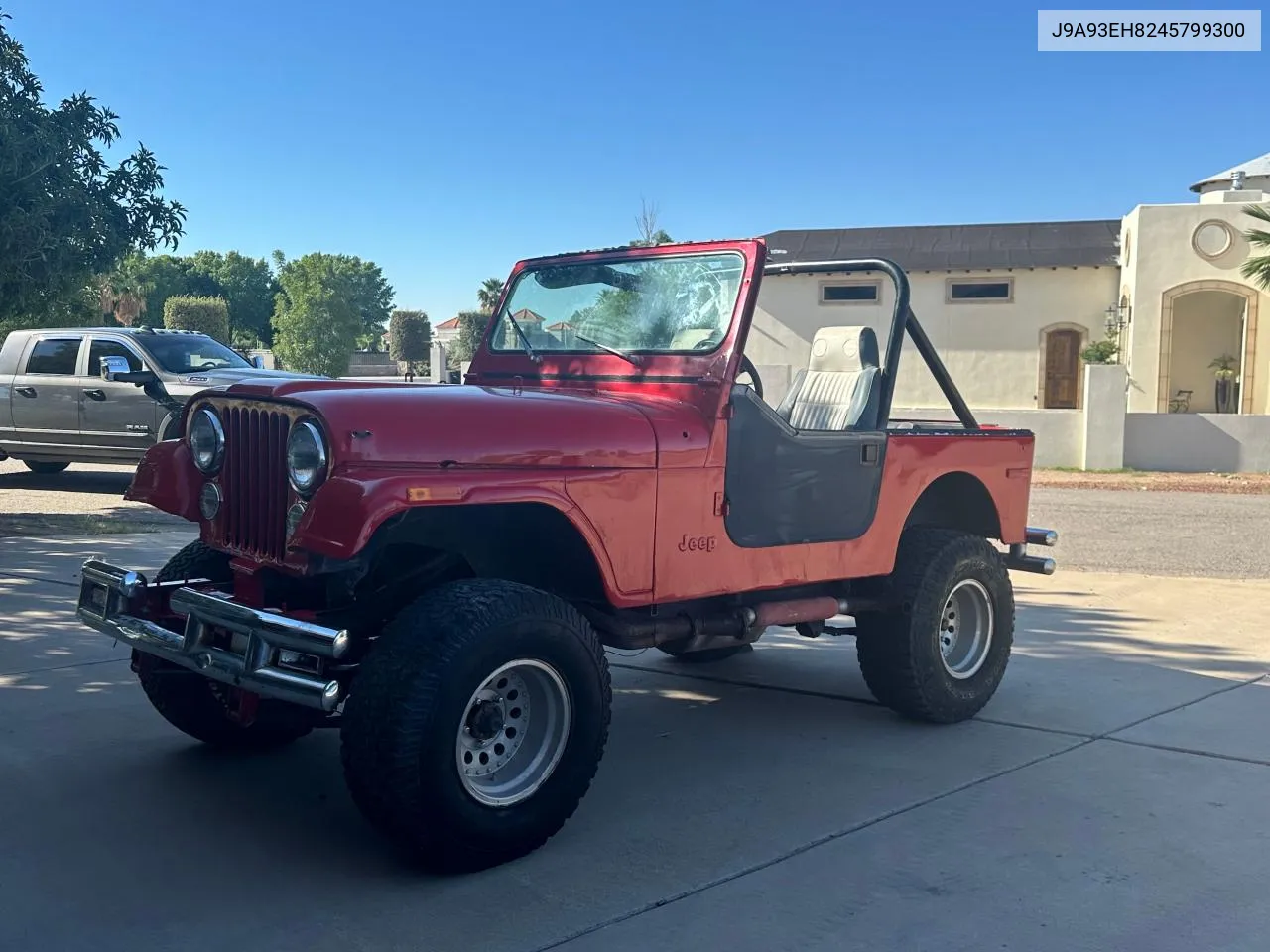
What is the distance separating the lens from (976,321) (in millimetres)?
26547

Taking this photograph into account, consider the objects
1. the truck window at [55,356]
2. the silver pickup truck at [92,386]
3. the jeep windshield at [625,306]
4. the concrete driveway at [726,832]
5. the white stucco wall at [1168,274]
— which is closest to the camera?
the concrete driveway at [726,832]

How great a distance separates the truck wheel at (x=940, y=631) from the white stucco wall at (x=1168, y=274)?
19.2 meters

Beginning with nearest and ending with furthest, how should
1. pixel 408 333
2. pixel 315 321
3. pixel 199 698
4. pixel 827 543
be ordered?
pixel 199 698 → pixel 827 543 → pixel 408 333 → pixel 315 321

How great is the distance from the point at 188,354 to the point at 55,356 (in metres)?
1.95

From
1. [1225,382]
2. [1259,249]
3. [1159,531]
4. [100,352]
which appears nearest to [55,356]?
[100,352]

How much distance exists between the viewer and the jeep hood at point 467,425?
364 centimetres

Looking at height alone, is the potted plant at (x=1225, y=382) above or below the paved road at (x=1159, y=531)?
above

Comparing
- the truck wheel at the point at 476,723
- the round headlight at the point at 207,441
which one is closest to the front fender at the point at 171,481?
the round headlight at the point at 207,441

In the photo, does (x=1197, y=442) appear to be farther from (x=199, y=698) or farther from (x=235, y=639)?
(x=235, y=639)

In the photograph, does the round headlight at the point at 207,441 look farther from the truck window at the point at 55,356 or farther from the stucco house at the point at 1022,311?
the stucco house at the point at 1022,311

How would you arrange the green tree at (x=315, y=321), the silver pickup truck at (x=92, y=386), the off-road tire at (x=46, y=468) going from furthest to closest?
the green tree at (x=315, y=321), the off-road tire at (x=46, y=468), the silver pickup truck at (x=92, y=386)

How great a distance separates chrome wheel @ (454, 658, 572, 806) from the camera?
147 inches

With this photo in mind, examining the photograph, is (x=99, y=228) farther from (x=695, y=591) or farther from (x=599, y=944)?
(x=599, y=944)

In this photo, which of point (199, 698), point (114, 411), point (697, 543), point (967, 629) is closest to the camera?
point (697, 543)
